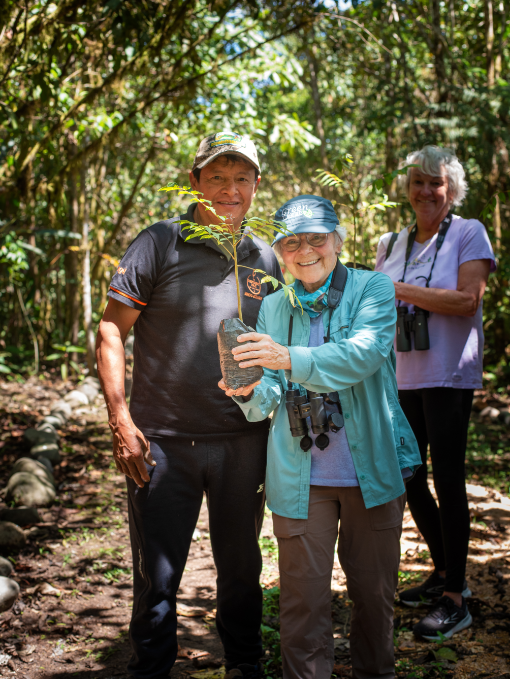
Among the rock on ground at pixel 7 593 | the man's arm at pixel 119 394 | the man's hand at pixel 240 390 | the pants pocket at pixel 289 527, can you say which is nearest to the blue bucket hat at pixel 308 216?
the man's hand at pixel 240 390

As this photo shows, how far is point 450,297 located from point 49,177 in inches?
219

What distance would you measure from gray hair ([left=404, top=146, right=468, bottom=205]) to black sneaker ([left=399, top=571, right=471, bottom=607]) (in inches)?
82.0

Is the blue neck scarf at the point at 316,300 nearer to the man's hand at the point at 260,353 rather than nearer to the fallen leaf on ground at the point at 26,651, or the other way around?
the man's hand at the point at 260,353

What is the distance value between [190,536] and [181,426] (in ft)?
1.59

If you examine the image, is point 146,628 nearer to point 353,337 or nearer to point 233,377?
point 233,377

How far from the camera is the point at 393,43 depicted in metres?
9.20

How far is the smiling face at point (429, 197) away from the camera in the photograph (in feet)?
9.84

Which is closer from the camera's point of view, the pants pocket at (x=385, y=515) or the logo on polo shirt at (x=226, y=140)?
the pants pocket at (x=385, y=515)

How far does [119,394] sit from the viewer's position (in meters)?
2.32

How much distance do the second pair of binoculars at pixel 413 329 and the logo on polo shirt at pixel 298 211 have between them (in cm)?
110

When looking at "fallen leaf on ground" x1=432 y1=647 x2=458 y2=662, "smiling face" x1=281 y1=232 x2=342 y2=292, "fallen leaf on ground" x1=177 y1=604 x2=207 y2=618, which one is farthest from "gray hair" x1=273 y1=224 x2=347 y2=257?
"fallen leaf on ground" x1=177 y1=604 x2=207 y2=618

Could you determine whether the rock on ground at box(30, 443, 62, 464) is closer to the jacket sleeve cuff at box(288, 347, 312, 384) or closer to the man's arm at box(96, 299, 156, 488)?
the man's arm at box(96, 299, 156, 488)

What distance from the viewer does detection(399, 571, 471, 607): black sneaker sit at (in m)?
3.11

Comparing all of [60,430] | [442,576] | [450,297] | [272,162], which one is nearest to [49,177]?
[60,430]
